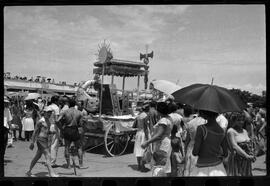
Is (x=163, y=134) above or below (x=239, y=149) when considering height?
above

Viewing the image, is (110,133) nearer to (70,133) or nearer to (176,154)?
(70,133)

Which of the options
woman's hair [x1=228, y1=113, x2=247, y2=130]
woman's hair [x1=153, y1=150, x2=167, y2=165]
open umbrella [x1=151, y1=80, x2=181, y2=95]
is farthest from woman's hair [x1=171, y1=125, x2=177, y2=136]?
open umbrella [x1=151, y1=80, x2=181, y2=95]

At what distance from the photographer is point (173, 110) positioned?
19.7 feet

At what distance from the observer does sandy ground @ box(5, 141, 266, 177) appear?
669 cm

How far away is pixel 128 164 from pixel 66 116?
2018 millimetres

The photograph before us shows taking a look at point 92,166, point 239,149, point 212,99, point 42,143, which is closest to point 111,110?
point 92,166

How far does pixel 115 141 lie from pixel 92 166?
3.69 ft

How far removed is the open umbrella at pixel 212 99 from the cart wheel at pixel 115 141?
4020 millimetres

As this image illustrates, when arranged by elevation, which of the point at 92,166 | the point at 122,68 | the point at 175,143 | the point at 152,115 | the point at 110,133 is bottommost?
the point at 92,166

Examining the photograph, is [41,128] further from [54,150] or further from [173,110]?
[173,110]

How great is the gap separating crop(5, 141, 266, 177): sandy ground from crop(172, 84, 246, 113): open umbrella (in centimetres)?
285

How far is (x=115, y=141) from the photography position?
8.33 meters

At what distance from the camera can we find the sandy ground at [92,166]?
669cm

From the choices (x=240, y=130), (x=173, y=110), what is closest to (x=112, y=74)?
(x=173, y=110)
